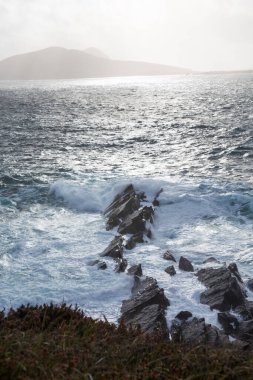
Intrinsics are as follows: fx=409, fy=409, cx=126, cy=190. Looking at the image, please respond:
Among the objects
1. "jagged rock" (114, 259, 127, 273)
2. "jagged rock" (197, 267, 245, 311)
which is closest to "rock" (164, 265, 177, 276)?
"jagged rock" (197, 267, 245, 311)

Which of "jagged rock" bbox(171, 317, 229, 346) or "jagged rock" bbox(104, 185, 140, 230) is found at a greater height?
"jagged rock" bbox(104, 185, 140, 230)

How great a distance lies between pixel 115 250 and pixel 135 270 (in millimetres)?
1734

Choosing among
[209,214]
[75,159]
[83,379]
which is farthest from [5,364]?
[75,159]

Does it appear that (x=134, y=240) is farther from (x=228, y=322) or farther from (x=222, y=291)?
(x=228, y=322)

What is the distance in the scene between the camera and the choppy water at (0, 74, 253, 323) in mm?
13305

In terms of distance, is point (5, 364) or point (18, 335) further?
point (18, 335)

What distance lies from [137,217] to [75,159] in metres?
13.0

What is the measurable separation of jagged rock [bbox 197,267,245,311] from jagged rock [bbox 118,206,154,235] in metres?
4.85

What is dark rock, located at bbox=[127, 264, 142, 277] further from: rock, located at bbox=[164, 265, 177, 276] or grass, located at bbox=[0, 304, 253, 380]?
grass, located at bbox=[0, 304, 253, 380]

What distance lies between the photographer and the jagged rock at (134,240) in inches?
641

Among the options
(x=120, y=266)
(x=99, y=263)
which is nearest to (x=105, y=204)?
(x=99, y=263)

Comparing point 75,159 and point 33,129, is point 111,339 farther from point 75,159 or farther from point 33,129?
point 33,129

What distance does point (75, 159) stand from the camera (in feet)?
98.6

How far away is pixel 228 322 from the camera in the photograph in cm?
1123
